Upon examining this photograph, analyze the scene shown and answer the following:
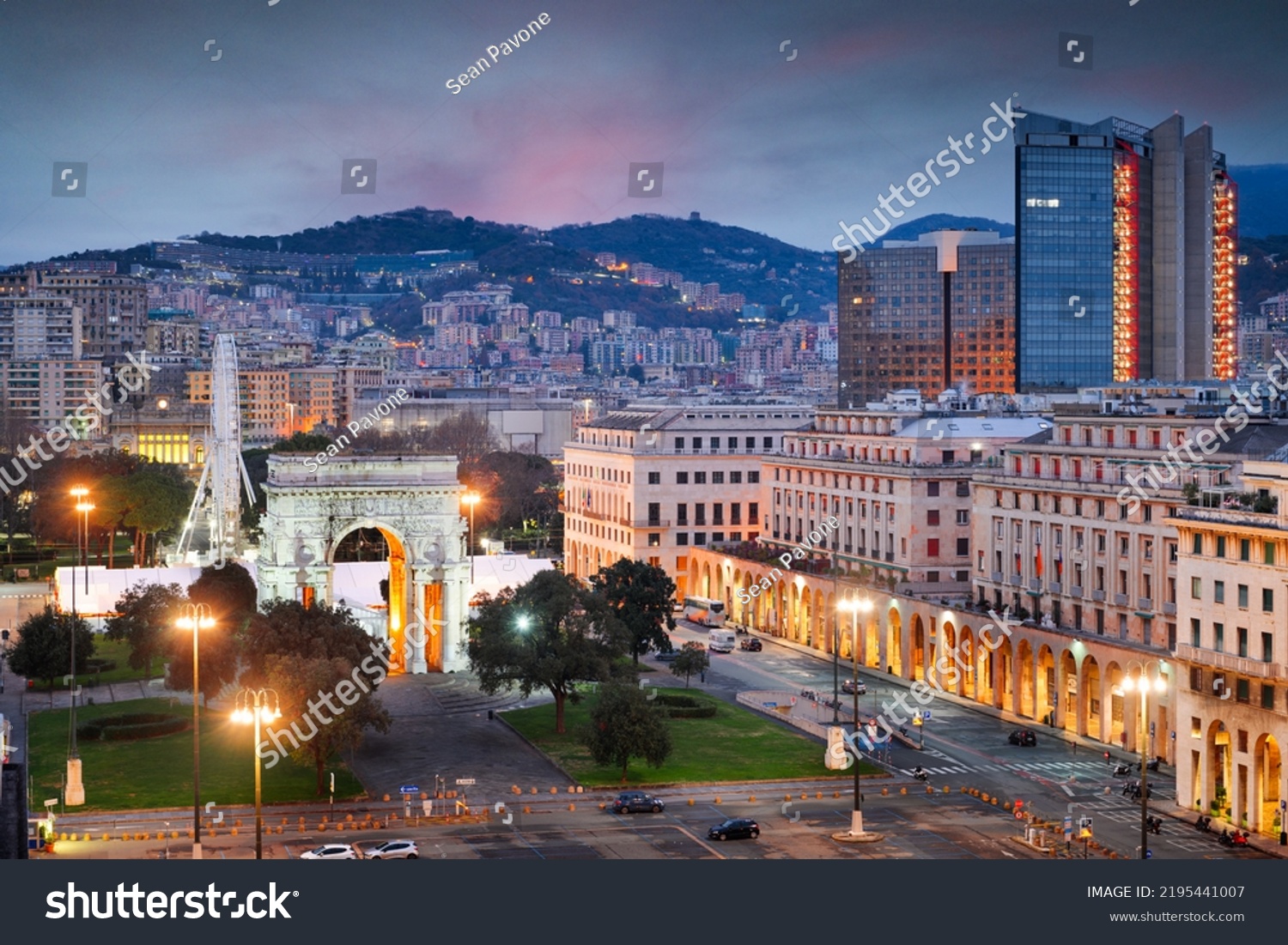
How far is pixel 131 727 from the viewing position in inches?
2368

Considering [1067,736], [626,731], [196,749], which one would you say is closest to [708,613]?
[1067,736]

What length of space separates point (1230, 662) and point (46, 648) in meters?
44.7

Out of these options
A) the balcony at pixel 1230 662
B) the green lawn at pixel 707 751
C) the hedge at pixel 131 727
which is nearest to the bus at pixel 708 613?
the green lawn at pixel 707 751

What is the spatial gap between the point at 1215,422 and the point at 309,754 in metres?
32.7

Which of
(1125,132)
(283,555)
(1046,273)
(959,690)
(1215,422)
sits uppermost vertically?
(1125,132)

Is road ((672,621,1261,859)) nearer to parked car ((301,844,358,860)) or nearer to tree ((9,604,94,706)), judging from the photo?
parked car ((301,844,358,860))

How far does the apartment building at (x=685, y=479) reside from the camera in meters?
99.8

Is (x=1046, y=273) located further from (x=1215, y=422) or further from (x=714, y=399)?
(x=1215, y=422)

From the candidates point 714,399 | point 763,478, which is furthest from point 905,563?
point 714,399

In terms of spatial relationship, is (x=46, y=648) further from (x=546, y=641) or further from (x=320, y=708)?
(x=320, y=708)

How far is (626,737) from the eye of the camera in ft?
172

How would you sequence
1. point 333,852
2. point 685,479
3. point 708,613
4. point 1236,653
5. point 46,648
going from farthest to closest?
point 685,479
point 708,613
point 46,648
point 1236,653
point 333,852

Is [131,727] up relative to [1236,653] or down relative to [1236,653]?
down

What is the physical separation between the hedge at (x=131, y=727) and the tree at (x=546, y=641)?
10990mm
